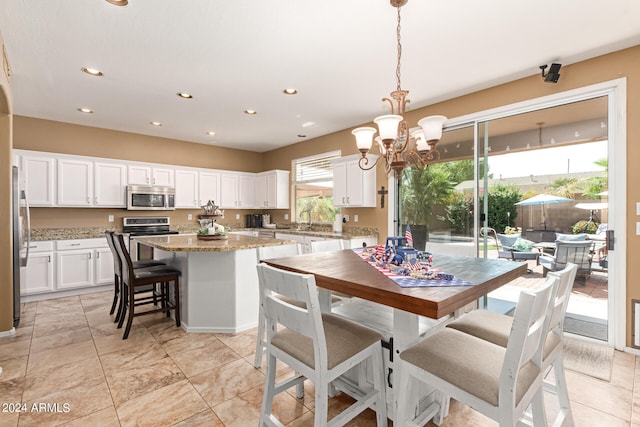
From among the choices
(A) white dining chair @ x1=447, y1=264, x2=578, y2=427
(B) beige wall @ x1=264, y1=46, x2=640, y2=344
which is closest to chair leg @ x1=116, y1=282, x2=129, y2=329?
(A) white dining chair @ x1=447, y1=264, x2=578, y2=427

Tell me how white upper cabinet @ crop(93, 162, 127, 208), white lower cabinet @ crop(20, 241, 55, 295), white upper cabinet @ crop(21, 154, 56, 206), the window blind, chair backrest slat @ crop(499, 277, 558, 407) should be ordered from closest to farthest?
1. chair backrest slat @ crop(499, 277, 558, 407)
2. white lower cabinet @ crop(20, 241, 55, 295)
3. white upper cabinet @ crop(21, 154, 56, 206)
4. white upper cabinet @ crop(93, 162, 127, 208)
5. the window blind

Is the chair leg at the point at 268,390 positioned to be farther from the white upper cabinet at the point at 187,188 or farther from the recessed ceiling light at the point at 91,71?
the white upper cabinet at the point at 187,188

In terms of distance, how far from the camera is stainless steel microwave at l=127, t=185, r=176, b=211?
198 inches

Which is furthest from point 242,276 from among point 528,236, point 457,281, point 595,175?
point 595,175

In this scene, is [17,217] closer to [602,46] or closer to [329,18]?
[329,18]

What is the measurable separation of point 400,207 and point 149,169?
4.34 metres

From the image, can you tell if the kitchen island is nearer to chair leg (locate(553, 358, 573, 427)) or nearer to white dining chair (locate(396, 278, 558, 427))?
white dining chair (locate(396, 278, 558, 427))

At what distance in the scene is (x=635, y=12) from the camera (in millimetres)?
2180

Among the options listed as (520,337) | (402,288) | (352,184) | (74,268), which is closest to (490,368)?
(520,337)

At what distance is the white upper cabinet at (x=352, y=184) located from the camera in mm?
4637

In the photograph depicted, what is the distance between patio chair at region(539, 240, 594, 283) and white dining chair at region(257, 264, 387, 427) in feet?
8.66

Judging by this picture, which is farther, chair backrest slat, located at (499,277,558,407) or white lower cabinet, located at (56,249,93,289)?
white lower cabinet, located at (56,249,93,289)

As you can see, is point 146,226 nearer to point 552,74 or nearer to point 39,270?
point 39,270

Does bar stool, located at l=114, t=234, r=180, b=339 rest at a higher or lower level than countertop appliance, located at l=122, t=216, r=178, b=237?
lower
